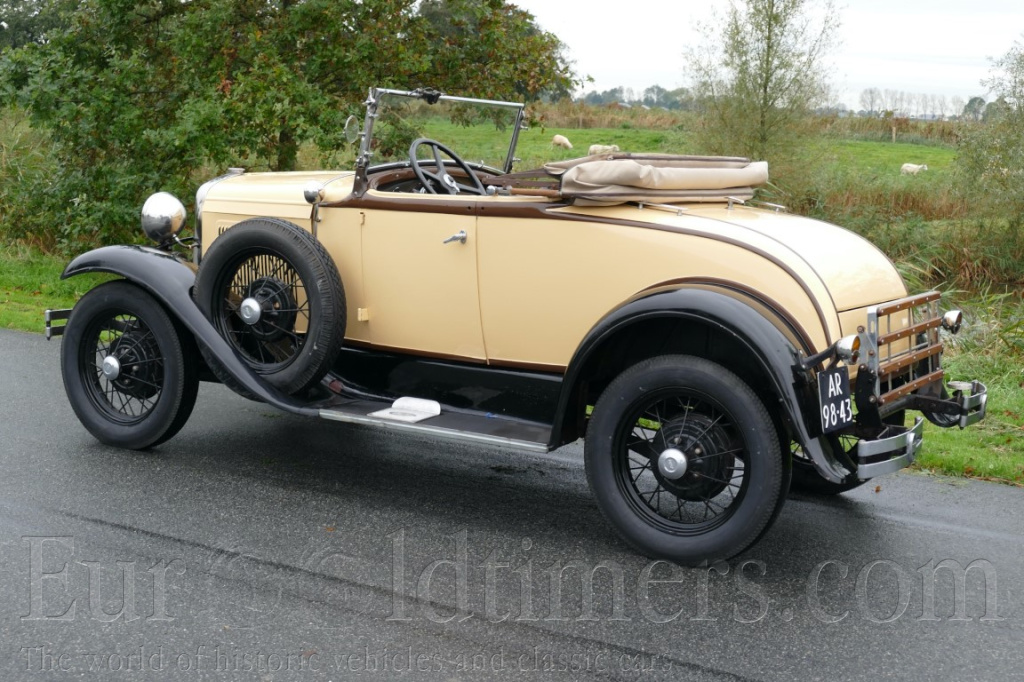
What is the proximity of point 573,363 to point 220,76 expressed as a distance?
287 inches

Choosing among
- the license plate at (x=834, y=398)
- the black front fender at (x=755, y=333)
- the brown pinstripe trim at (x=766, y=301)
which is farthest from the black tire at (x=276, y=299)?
the license plate at (x=834, y=398)

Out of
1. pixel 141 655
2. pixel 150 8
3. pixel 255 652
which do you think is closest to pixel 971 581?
pixel 255 652

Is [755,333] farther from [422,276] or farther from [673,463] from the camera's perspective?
[422,276]

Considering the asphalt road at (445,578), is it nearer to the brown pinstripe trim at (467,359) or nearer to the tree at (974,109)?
the brown pinstripe trim at (467,359)

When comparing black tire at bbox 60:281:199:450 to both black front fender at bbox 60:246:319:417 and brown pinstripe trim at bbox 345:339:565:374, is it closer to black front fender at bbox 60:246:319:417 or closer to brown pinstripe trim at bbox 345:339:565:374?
black front fender at bbox 60:246:319:417

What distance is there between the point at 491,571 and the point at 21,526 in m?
2.01

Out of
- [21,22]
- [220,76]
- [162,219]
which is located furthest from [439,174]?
[21,22]

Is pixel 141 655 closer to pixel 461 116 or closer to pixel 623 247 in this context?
pixel 623 247

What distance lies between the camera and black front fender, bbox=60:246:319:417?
5.02 meters

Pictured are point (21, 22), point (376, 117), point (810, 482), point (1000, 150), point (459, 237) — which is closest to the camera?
point (459, 237)

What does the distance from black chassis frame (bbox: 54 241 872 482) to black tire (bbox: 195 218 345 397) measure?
100mm

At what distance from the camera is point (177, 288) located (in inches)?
211

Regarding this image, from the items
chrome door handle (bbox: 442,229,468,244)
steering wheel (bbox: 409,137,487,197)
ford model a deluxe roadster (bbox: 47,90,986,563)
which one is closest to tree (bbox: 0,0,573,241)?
ford model a deluxe roadster (bbox: 47,90,986,563)

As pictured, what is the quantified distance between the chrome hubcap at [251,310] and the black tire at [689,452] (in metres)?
1.84
